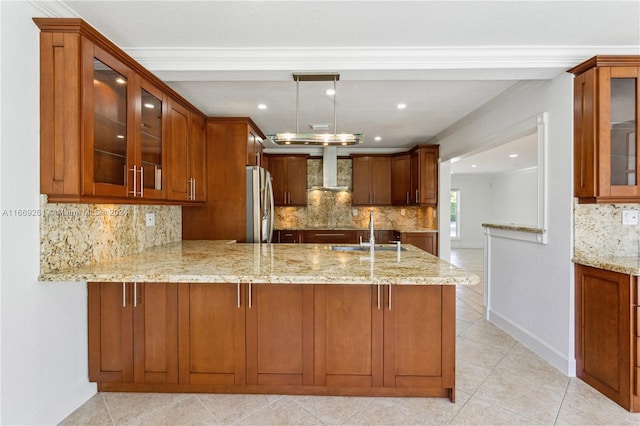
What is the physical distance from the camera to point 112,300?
A: 2207 millimetres

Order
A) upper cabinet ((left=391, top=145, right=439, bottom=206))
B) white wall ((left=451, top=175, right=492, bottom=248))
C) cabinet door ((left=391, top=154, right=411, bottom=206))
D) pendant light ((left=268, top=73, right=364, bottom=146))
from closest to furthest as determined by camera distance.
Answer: pendant light ((left=268, top=73, right=364, bottom=146)), upper cabinet ((left=391, top=145, right=439, bottom=206)), cabinet door ((left=391, top=154, right=411, bottom=206)), white wall ((left=451, top=175, right=492, bottom=248))

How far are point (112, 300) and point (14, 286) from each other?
594 mm

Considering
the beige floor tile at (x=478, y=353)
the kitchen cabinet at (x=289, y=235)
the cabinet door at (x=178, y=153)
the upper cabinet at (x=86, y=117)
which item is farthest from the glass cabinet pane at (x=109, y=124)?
the kitchen cabinet at (x=289, y=235)

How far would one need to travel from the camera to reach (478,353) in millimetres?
2912

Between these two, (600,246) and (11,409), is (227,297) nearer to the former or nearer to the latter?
(11,409)

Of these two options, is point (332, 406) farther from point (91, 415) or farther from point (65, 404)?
point (65, 404)

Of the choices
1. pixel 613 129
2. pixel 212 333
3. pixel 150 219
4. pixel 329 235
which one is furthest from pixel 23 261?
pixel 329 235

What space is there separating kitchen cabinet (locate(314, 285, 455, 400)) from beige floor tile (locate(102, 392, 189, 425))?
3.37 feet

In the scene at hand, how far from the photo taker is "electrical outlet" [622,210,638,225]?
2.49 m

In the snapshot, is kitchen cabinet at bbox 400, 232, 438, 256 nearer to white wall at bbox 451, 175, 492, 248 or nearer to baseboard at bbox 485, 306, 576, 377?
baseboard at bbox 485, 306, 576, 377

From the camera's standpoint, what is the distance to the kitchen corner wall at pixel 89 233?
1.90 meters

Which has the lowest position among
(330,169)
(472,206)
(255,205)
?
(255,205)

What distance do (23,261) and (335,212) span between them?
523 centimetres

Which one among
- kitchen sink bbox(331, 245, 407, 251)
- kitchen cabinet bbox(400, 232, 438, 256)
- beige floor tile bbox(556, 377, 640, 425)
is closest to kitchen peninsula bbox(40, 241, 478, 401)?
beige floor tile bbox(556, 377, 640, 425)
